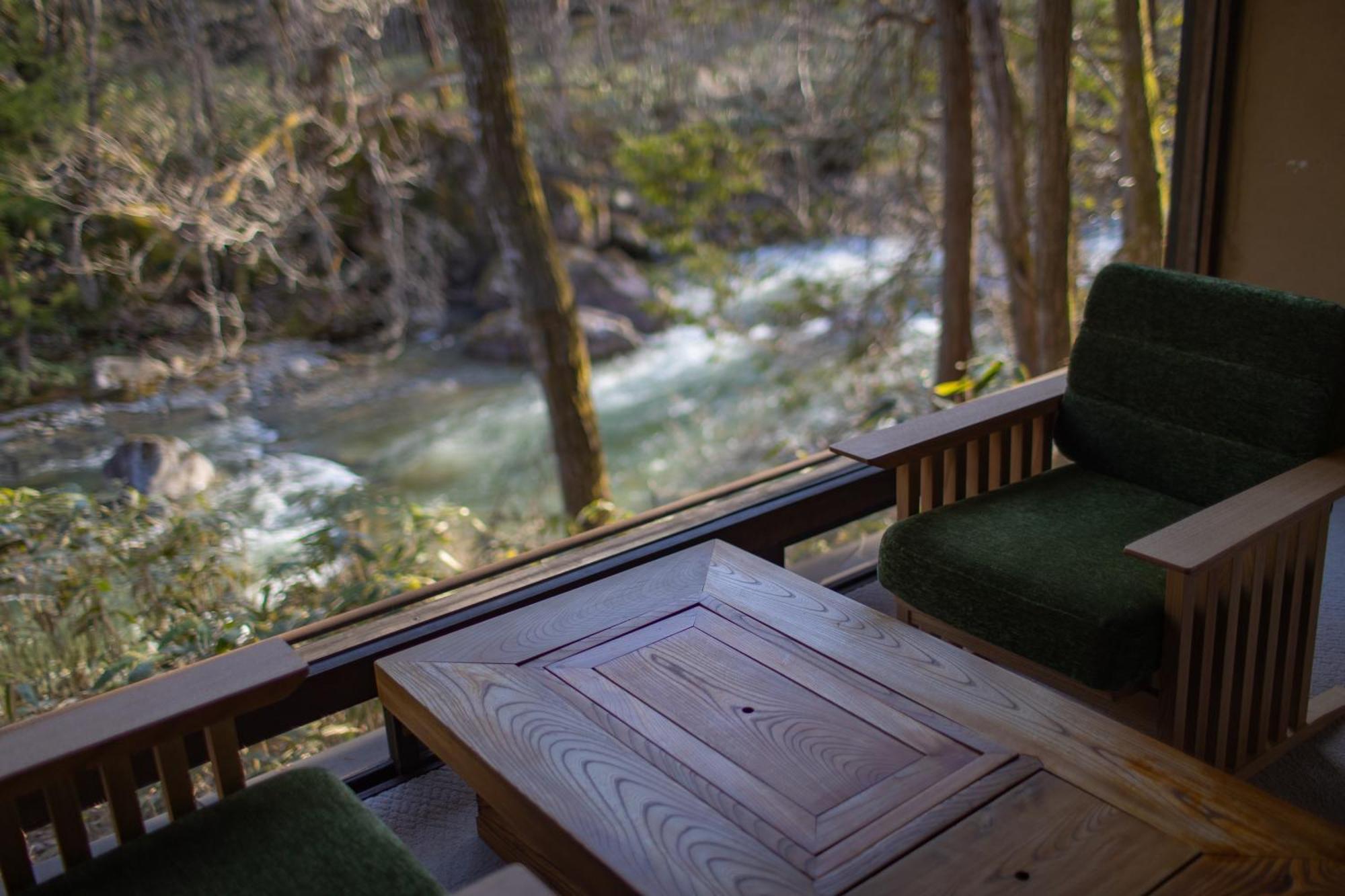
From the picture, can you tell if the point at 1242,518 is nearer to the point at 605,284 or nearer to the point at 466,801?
the point at 466,801

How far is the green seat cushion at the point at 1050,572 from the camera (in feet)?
6.04

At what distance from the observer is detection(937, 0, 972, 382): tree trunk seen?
4652 millimetres

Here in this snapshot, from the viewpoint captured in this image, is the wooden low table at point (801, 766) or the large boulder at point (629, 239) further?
the large boulder at point (629, 239)

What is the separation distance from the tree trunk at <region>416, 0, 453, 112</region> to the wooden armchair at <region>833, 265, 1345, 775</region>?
4017 mm

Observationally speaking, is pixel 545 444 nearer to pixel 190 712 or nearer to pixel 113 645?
pixel 113 645

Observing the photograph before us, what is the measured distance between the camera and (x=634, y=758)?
153 cm

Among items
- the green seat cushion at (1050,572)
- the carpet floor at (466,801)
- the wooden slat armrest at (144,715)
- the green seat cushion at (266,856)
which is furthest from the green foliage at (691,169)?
the green seat cushion at (266,856)

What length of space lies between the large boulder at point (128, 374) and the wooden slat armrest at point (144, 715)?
2968 millimetres

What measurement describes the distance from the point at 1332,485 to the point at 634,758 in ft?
4.18

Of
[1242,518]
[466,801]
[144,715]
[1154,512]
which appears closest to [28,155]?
[466,801]

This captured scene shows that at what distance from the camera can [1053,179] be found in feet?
14.9

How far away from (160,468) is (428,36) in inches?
100

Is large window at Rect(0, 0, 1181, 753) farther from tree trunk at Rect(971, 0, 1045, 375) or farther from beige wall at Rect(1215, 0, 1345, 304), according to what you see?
beige wall at Rect(1215, 0, 1345, 304)

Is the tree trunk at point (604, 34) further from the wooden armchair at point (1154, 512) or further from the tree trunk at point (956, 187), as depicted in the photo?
the wooden armchair at point (1154, 512)
